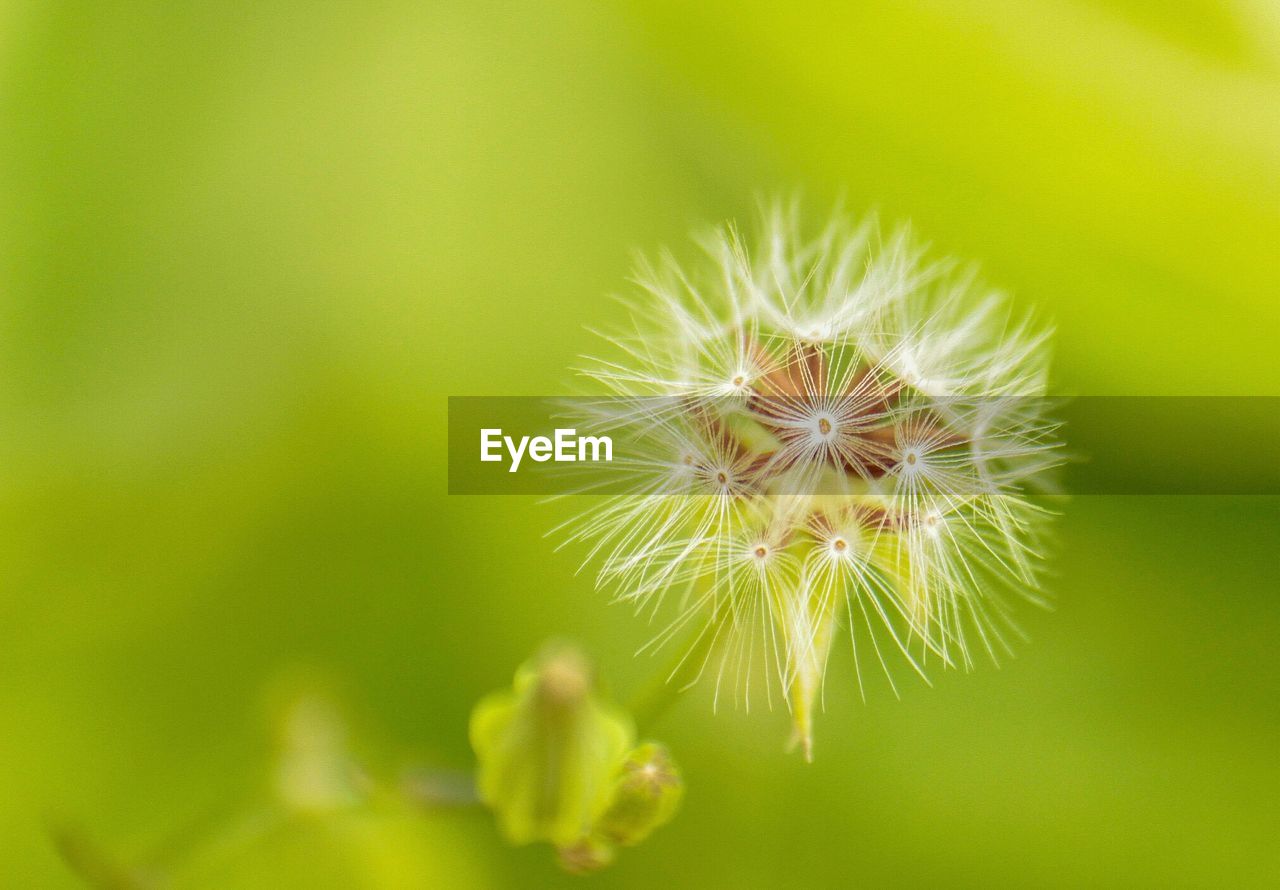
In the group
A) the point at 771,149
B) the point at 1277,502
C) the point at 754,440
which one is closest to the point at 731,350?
the point at 754,440

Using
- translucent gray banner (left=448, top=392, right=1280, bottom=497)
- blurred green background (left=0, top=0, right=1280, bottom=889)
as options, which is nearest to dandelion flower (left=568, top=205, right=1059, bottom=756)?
translucent gray banner (left=448, top=392, right=1280, bottom=497)

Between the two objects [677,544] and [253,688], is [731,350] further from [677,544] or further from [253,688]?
[253,688]

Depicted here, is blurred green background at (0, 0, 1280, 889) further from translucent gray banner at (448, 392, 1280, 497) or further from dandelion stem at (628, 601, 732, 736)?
dandelion stem at (628, 601, 732, 736)

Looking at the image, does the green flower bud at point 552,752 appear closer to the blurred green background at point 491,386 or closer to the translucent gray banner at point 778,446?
the translucent gray banner at point 778,446

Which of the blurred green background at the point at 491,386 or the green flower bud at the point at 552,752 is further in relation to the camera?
the blurred green background at the point at 491,386

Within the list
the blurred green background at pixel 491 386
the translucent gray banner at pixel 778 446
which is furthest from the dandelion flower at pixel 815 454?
the blurred green background at pixel 491 386
